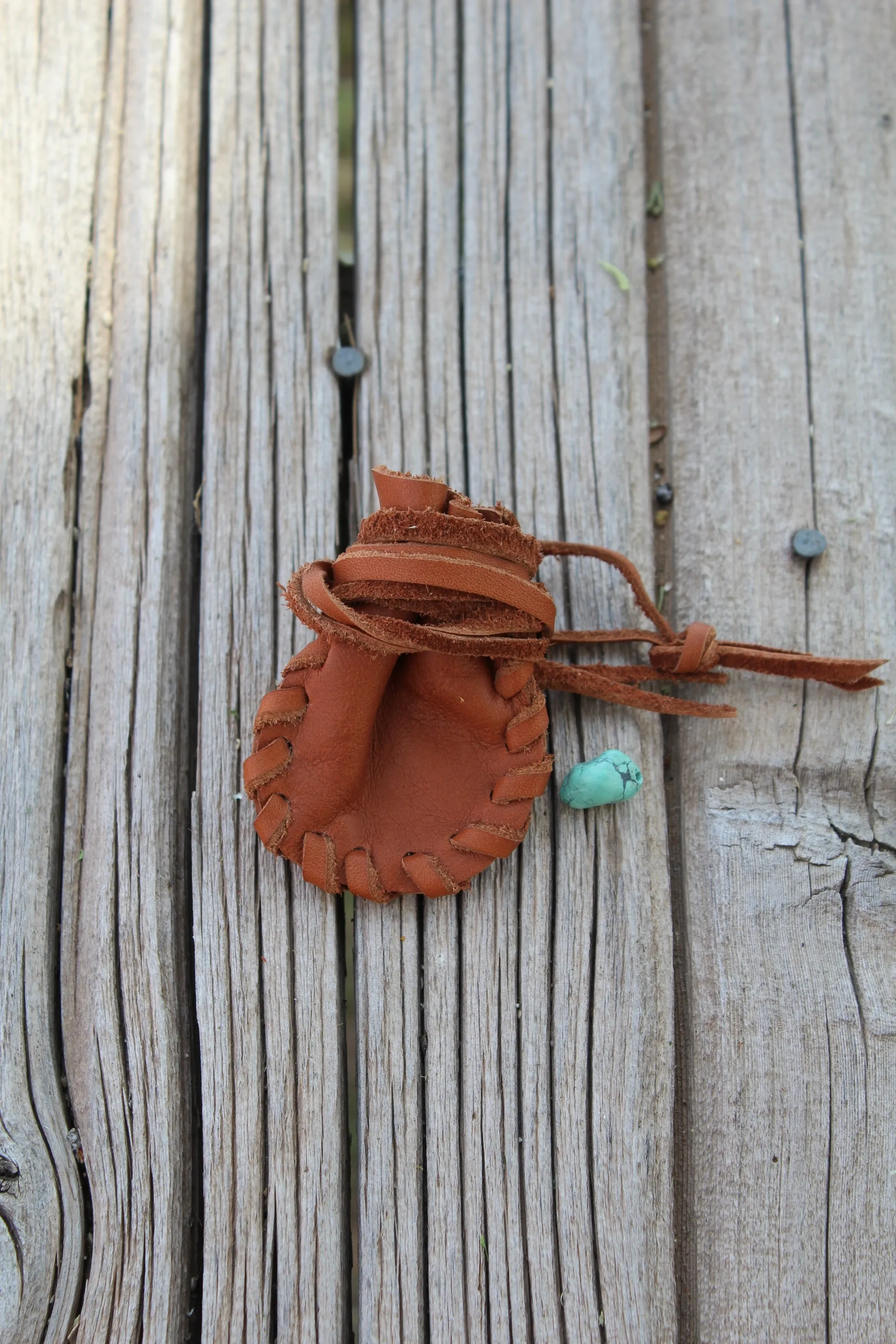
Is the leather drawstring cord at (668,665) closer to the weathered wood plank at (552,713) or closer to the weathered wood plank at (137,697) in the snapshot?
the weathered wood plank at (552,713)

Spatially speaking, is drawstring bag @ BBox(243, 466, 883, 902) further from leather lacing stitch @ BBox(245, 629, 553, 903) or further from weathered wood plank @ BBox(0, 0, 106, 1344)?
weathered wood plank @ BBox(0, 0, 106, 1344)

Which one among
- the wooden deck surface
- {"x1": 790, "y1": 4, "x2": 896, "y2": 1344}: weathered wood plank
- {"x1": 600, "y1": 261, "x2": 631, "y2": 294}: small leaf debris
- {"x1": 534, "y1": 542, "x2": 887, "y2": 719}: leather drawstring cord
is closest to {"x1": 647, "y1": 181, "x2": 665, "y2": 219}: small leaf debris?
the wooden deck surface

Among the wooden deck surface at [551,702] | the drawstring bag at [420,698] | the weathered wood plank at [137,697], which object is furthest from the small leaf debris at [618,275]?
the weathered wood plank at [137,697]

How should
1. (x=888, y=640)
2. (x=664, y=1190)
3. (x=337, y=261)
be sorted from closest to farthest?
(x=664, y=1190) < (x=888, y=640) < (x=337, y=261)

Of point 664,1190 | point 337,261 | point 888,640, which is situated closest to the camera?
point 664,1190

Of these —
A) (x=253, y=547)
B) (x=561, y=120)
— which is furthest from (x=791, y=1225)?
(x=561, y=120)

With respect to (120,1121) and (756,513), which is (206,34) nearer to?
(756,513)
